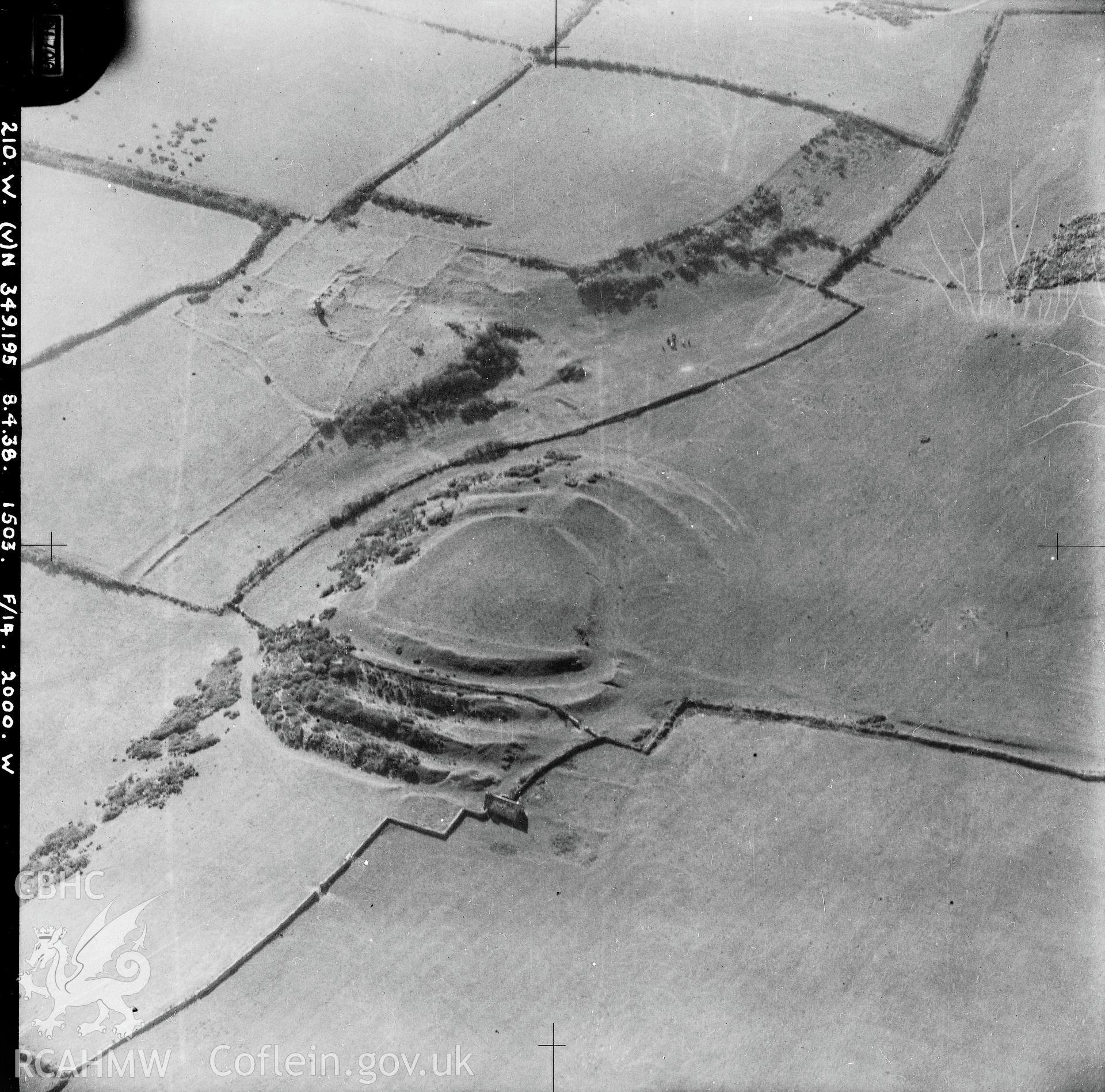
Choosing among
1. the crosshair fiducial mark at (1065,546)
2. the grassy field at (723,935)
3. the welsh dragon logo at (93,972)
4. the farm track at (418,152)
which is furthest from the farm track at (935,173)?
the welsh dragon logo at (93,972)

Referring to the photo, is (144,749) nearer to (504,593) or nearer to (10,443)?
(10,443)

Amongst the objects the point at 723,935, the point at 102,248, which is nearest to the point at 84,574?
the point at 102,248

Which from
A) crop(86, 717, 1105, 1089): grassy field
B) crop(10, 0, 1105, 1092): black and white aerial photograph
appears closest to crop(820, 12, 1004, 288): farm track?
crop(10, 0, 1105, 1092): black and white aerial photograph

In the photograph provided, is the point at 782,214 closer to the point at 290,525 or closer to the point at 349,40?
the point at 349,40

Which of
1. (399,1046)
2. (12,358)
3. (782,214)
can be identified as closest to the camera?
(399,1046)

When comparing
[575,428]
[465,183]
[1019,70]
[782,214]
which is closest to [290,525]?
[575,428]

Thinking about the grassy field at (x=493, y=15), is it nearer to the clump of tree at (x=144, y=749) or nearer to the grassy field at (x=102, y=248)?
the grassy field at (x=102, y=248)
